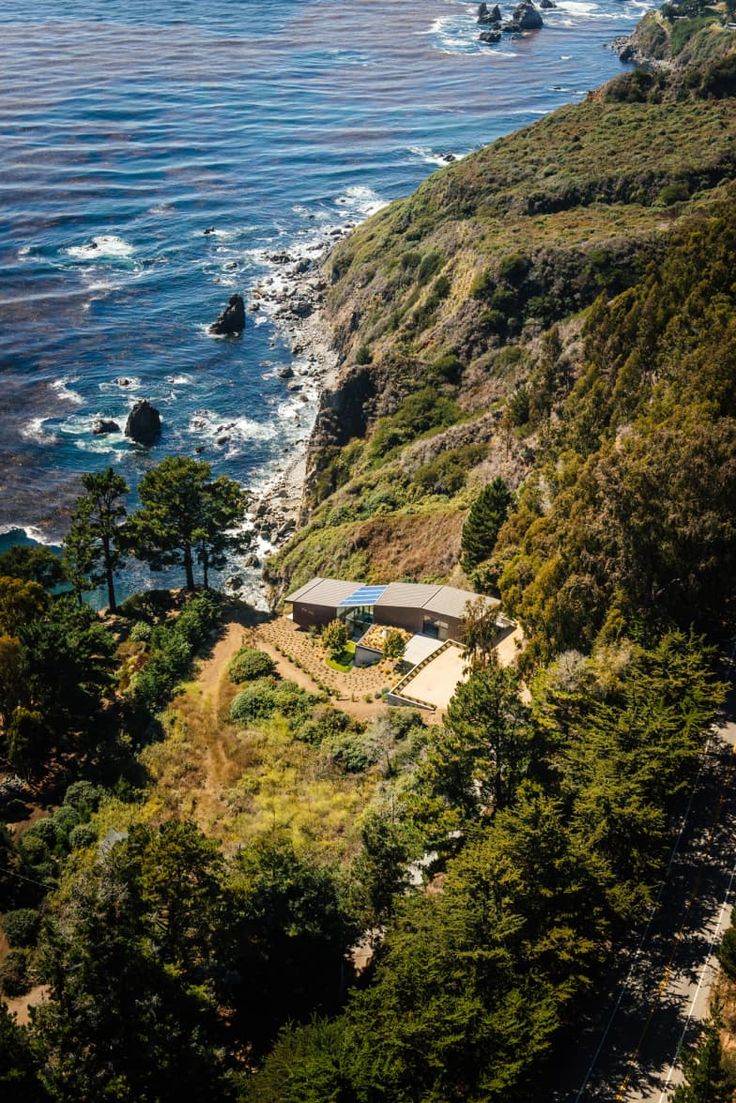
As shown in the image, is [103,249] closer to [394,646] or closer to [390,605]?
[390,605]

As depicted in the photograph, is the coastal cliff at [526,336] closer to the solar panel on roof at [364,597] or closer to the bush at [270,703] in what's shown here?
the solar panel on roof at [364,597]

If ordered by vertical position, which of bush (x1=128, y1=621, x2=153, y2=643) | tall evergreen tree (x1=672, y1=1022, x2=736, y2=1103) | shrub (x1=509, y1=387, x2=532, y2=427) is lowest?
bush (x1=128, y1=621, x2=153, y2=643)

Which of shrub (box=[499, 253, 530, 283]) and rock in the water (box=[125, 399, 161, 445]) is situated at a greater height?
shrub (box=[499, 253, 530, 283])

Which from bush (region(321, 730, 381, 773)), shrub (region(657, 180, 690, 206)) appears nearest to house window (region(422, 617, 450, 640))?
bush (region(321, 730, 381, 773))

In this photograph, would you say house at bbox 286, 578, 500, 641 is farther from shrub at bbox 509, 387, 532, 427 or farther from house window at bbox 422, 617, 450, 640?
shrub at bbox 509, 387, 532, 427

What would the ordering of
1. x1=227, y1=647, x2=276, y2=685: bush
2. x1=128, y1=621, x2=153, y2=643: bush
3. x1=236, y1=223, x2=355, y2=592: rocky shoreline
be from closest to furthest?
x1=227, y1=647, x2=276, y2=685: bush < x1=128, y1=621, x2=153, y2=643: bush < x1=236, y1=223, x2=355, y2=592: rocky shoreline

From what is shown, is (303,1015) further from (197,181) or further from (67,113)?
(67,113)

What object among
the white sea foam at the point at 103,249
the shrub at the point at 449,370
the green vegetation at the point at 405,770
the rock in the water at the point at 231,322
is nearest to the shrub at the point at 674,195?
the green vegetation at the point at 405,770
